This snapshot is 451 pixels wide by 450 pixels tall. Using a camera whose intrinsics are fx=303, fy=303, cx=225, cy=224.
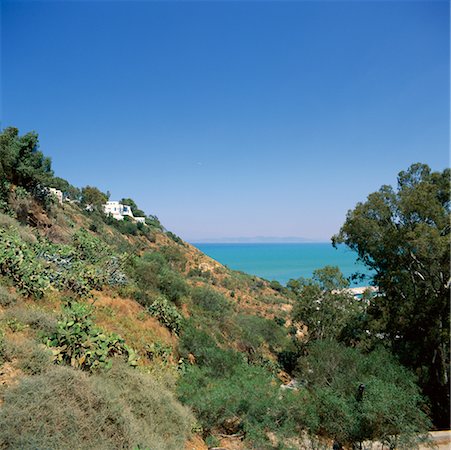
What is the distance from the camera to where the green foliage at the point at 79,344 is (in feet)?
19.4

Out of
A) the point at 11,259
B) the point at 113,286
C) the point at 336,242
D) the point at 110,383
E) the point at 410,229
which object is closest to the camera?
the point at 110,383

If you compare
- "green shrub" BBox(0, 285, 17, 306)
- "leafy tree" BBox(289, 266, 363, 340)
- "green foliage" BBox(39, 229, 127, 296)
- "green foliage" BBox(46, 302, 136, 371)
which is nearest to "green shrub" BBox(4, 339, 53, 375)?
"green foliage" BBox(46, 302, 136, 371)

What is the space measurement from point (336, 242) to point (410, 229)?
135 inches

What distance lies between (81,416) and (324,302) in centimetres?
1735

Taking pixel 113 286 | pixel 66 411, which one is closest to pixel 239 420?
pixel 66 411

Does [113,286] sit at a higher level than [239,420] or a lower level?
higher

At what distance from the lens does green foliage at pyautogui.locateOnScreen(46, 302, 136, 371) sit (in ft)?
19.4

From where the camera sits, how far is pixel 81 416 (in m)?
4.31

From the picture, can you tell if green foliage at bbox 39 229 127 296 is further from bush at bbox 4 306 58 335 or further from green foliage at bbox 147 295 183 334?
bush at bbox 4 306 58 335

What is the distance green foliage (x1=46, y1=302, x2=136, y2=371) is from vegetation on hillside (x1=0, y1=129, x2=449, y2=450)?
22 mm

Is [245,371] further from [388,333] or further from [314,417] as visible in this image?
[388,333]

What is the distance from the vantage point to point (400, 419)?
6.96m

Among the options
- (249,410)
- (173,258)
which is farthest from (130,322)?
(173,258)

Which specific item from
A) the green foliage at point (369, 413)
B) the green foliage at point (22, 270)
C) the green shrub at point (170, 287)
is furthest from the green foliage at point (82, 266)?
the green foliage at point (369, 413)
